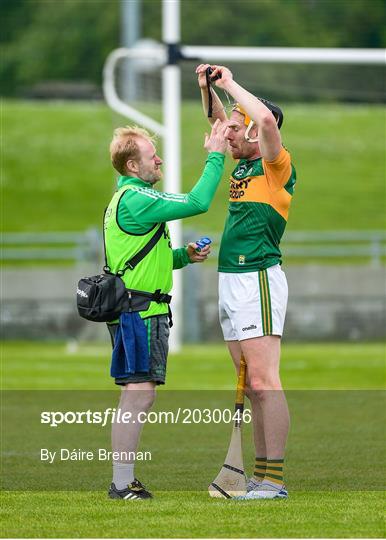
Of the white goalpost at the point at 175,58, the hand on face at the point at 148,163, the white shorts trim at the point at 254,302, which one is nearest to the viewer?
the white shorts trim at the point at 254,302

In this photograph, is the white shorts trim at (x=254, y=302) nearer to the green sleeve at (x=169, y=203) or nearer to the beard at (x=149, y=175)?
the green sleeve at (x=169, y=203)

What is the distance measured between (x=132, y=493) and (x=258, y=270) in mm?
1366

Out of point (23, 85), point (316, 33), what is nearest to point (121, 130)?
point (316, 33)

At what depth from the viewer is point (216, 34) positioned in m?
32.0

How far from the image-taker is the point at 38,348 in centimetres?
2223

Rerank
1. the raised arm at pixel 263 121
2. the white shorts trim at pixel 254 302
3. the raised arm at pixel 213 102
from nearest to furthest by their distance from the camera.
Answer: the raised arm at pixel 263 121 < the white shorts trim at pixel 254 302 < the raised arm at pixel 213 102

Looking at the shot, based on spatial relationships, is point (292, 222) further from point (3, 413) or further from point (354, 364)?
point (3, 413)

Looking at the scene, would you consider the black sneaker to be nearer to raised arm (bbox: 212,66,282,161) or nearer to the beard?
the beard

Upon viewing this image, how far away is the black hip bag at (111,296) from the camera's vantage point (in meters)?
7.72

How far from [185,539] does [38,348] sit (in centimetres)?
1602

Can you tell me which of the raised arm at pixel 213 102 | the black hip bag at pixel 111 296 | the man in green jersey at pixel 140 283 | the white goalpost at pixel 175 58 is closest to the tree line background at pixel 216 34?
the white goalpost at pixel 175 58

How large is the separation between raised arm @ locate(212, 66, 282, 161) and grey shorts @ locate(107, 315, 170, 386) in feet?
3.46

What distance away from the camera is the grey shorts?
773 cm

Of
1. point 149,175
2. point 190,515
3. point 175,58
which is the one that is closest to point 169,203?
point 149,175
